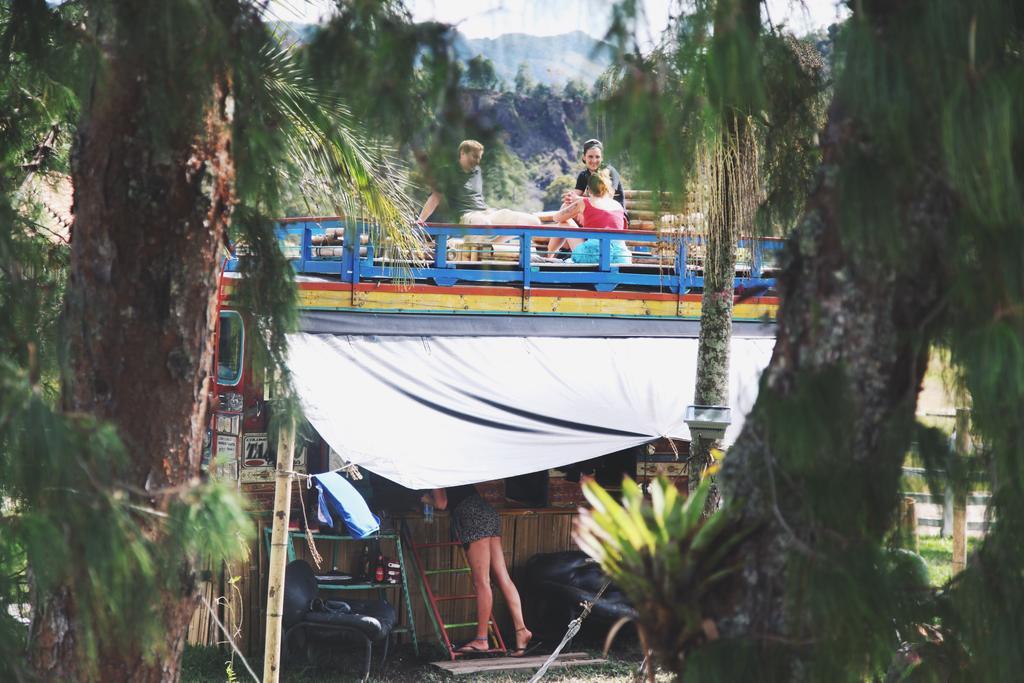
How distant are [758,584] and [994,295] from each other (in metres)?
0.65

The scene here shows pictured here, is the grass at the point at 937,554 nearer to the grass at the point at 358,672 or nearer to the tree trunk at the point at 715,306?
the grass at the point at 358,672

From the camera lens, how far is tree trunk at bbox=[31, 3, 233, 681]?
310 centimetres

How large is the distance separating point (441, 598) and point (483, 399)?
4.96 ft

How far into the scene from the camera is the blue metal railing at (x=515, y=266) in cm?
834

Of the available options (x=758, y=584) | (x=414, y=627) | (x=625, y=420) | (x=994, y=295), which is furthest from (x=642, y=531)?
(x=414, y=627)

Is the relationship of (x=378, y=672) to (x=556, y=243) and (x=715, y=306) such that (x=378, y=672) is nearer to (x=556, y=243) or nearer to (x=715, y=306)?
(x=715, y=306)

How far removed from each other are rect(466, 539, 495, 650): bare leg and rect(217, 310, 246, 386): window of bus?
211 cm

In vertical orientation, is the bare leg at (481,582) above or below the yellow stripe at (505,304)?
below

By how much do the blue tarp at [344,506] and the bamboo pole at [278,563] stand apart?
1.26 metres

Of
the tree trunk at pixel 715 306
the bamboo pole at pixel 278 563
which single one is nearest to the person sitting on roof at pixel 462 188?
the tree trunk at pixel 715 306

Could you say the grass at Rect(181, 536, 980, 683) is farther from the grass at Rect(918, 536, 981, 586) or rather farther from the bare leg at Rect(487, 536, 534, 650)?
the grass at Rect(918, 536, 981, 586)

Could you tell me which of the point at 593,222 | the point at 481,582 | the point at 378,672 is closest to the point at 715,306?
the point at 593,222

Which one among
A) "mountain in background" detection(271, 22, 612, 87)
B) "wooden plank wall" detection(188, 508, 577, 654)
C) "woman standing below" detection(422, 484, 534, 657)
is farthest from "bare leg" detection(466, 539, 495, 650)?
"mountain in background" detection(271, 22, 612, 87)

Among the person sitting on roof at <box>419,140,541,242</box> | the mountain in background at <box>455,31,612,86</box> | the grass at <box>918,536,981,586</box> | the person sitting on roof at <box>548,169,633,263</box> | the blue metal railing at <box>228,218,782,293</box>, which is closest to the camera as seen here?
the mountain in background at <box>455,31,612,86</box>
